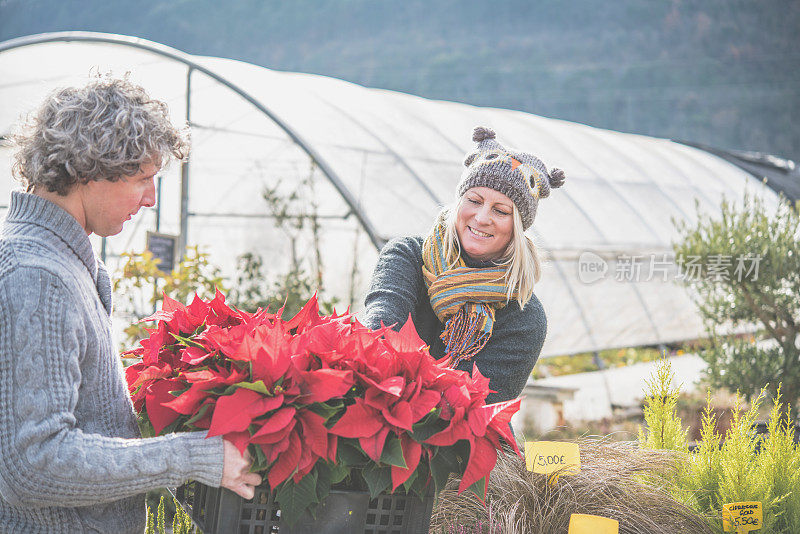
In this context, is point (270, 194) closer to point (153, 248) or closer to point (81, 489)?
point (153, 248)

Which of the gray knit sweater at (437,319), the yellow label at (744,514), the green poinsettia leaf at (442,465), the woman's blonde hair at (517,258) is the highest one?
the woman's blonde hair at (517,258)

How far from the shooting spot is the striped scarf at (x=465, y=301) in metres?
1.91

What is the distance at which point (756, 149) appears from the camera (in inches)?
1201

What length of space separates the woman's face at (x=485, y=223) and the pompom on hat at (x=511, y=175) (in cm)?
3

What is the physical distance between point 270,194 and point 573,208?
2816 mm

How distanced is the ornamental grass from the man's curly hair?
1033 mm

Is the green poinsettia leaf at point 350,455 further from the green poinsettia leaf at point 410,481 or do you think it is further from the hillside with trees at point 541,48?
the hillside with trees at point 541,48

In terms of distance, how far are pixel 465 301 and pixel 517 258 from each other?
0.18m

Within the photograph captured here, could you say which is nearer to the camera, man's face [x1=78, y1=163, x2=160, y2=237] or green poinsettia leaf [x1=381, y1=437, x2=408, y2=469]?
green poinsettia leaf [x1=381, y1=437, x2=408, y2=469]

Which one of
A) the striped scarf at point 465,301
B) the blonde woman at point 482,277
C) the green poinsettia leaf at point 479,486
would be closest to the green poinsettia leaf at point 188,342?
the green poinsettia leaf at point 479,486

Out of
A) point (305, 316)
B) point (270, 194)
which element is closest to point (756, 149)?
point (270, 194)

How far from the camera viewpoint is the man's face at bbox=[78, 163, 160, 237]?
118 cm

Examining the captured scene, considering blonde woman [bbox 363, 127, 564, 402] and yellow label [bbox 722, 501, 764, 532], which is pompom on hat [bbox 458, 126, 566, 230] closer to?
blonde woman [bbox 363, 127, 564, 402]

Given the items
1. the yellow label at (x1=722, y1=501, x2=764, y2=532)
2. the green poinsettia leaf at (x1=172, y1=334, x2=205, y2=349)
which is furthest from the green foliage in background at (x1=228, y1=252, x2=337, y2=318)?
the green poinsettia leaf at (x1=172, y1=334, x2=205, y2=349)
